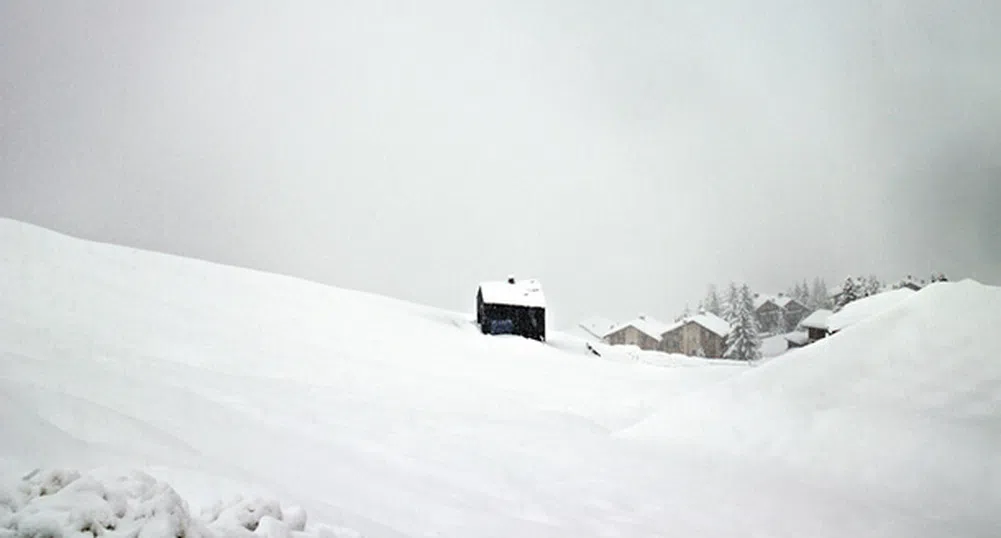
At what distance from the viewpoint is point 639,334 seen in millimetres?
63188

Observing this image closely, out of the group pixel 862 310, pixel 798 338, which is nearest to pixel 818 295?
pixel 798 338

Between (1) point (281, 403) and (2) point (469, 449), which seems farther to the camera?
(1) point (281, 403)

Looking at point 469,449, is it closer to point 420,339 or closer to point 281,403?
point 281,403

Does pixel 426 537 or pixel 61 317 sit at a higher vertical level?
pixel 61 317

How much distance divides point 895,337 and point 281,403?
12.4 meters

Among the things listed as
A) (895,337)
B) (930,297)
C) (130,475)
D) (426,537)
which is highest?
(930,297)

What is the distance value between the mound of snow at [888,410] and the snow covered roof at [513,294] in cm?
2854

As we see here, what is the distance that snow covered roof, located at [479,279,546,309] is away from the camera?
4066 centimetres

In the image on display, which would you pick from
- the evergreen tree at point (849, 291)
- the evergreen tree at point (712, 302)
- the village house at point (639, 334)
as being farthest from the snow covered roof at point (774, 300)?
the evergreen tree at point (849, 291)

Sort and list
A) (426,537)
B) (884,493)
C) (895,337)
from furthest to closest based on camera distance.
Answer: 1. (895,337)
2. (884,493)
3. (426,537)

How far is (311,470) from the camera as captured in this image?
6.49 metres

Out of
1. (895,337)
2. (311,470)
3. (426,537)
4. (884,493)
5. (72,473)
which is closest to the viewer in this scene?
(72,473)

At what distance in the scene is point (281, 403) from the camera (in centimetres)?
955

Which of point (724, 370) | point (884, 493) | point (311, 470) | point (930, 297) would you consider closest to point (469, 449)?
point (311, 470)
